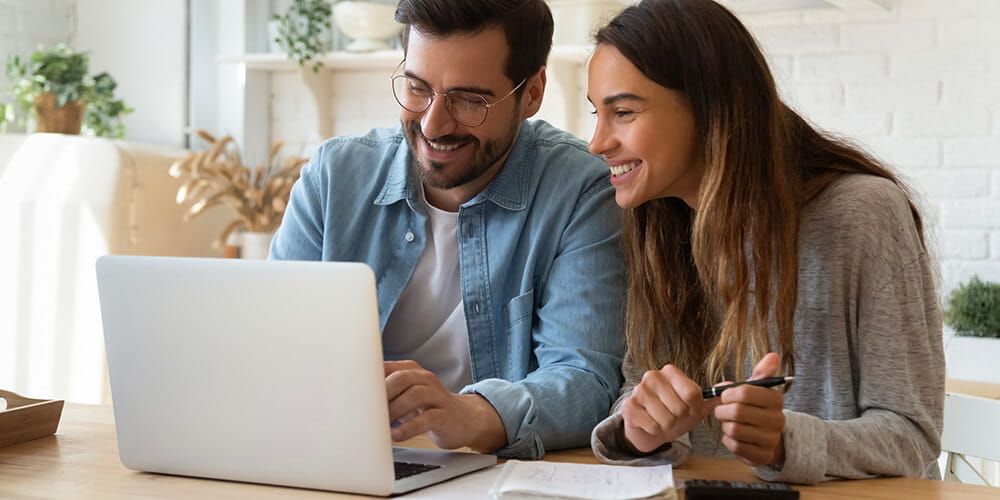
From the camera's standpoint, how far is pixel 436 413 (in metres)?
1.27

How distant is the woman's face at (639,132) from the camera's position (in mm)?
1452

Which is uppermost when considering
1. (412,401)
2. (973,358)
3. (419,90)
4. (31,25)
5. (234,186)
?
(31,25)

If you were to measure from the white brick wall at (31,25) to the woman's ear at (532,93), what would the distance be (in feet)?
6.81

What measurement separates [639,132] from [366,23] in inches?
79.7

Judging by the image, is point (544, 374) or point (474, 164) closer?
point (544, 374)

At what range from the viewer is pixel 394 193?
5.80 feet

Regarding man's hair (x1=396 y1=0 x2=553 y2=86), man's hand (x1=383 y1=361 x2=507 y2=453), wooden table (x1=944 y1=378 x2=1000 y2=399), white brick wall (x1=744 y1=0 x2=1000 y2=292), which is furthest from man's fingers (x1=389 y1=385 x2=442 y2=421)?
white brick wall (x1=744 y1=0 x2=1000 y2=292)

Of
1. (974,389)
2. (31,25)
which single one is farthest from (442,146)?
(31,25)

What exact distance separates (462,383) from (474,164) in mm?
333

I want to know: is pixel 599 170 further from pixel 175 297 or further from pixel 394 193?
pixel 175 297

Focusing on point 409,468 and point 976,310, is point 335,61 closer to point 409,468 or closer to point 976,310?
point 976,310

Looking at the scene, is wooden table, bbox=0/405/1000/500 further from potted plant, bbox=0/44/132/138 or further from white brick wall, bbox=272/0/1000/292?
potted plant, bbox=0/44/132/138

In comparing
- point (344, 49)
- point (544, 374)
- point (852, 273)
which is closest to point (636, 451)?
point (544, 374)

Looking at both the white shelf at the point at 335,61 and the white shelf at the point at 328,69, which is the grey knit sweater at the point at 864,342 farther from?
the white shelf at the point at 335,61
